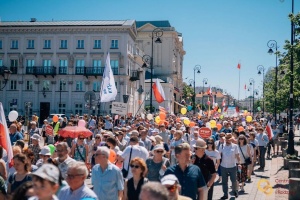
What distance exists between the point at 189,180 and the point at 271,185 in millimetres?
8306

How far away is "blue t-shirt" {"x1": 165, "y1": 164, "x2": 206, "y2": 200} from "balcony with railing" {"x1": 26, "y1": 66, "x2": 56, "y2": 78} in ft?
180

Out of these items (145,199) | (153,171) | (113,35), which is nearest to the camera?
(145,199)

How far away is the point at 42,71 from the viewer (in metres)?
59.8

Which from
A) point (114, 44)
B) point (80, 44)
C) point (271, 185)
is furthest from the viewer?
point (80, 44)

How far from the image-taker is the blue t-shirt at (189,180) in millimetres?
6051

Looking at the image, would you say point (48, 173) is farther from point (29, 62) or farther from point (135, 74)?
point (29, 62)

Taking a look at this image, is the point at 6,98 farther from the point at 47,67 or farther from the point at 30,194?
the point at 30,194

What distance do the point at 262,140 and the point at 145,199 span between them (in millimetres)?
13713

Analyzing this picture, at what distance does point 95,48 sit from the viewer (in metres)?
59.4

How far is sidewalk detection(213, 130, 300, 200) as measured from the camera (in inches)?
456

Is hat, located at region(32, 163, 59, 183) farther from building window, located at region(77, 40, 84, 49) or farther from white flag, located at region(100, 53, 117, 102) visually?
building window, located at region(77, 40, 84, 49)

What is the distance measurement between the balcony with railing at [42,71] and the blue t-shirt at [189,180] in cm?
5497

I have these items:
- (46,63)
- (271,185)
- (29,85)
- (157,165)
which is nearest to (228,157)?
(271,185)

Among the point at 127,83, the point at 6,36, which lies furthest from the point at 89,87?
the point at 6,36
